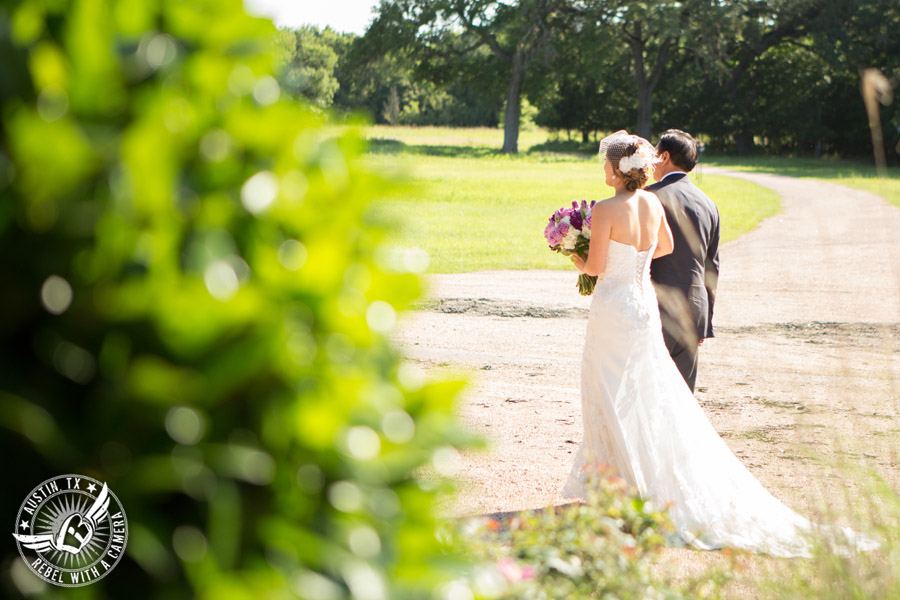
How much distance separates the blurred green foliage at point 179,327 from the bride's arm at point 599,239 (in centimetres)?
393

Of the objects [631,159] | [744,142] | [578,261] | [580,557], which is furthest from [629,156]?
[744,142]

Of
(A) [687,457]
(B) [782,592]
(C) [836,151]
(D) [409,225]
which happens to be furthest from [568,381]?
(C) [836,151]

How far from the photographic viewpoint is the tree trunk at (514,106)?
5441 centimetres

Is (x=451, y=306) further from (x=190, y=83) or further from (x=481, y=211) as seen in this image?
(x=481, y=211)

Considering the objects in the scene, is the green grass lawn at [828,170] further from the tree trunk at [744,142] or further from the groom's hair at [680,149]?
the groom's hair at [680,149]

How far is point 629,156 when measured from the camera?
16.4 feet

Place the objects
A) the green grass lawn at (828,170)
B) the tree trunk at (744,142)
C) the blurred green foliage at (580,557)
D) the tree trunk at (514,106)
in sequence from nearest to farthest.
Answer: the blurred green foliage at (580,557) < the green grass lawn at (828,170) < the tree trunk at (514,106) < the tree trunk at (744,142)

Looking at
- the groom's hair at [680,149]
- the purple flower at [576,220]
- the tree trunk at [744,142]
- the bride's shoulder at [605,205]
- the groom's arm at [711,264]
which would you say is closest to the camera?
the bride's shoulder at [605,205]

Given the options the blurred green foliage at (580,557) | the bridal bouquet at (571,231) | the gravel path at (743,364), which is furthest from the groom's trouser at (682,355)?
the blurred green foliage at (580,557)

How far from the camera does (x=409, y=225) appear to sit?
1508mm

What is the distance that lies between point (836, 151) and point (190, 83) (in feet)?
→ 200

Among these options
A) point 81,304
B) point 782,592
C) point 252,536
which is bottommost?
point 782,592

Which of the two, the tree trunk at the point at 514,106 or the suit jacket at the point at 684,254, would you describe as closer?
the suit jacket at the point at 684,254

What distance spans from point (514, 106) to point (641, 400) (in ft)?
172
